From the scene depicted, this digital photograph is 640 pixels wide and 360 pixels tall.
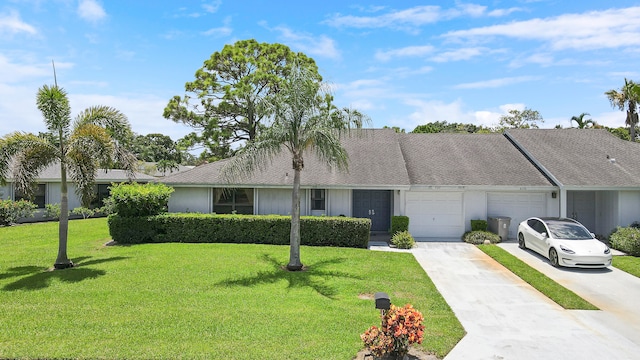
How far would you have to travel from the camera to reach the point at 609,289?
10.7 meters

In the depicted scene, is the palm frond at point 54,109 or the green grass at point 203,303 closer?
the green grass at point 203,303

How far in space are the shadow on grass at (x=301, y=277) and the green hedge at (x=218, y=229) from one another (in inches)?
129

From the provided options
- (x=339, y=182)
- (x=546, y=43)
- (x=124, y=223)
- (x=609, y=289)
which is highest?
(x=546, y=43)

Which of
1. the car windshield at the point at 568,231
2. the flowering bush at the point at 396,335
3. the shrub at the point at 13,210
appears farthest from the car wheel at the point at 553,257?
the shrub at the point at 13,210

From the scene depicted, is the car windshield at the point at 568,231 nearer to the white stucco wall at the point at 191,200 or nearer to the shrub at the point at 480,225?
the shrub at the point at 480,225

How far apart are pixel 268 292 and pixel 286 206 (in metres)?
9.22

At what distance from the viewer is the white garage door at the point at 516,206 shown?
1831 cm

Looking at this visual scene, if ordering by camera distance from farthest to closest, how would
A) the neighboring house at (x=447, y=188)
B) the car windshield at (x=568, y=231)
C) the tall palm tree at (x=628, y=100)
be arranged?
the tall palm tree at (x=628, y=100) → the neighboring house at (x=447, y=188) → the car windshield at (x=568, y=231)

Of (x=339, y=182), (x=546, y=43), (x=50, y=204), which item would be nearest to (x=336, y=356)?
(x=339, y=182)

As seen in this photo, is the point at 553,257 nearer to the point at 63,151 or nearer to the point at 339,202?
the point at 339,202

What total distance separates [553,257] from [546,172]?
644cm

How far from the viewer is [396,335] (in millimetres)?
6109

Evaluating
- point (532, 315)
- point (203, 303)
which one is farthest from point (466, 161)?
point (203, 303)

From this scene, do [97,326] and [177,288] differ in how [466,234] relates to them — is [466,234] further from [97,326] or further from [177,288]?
[97,326]
